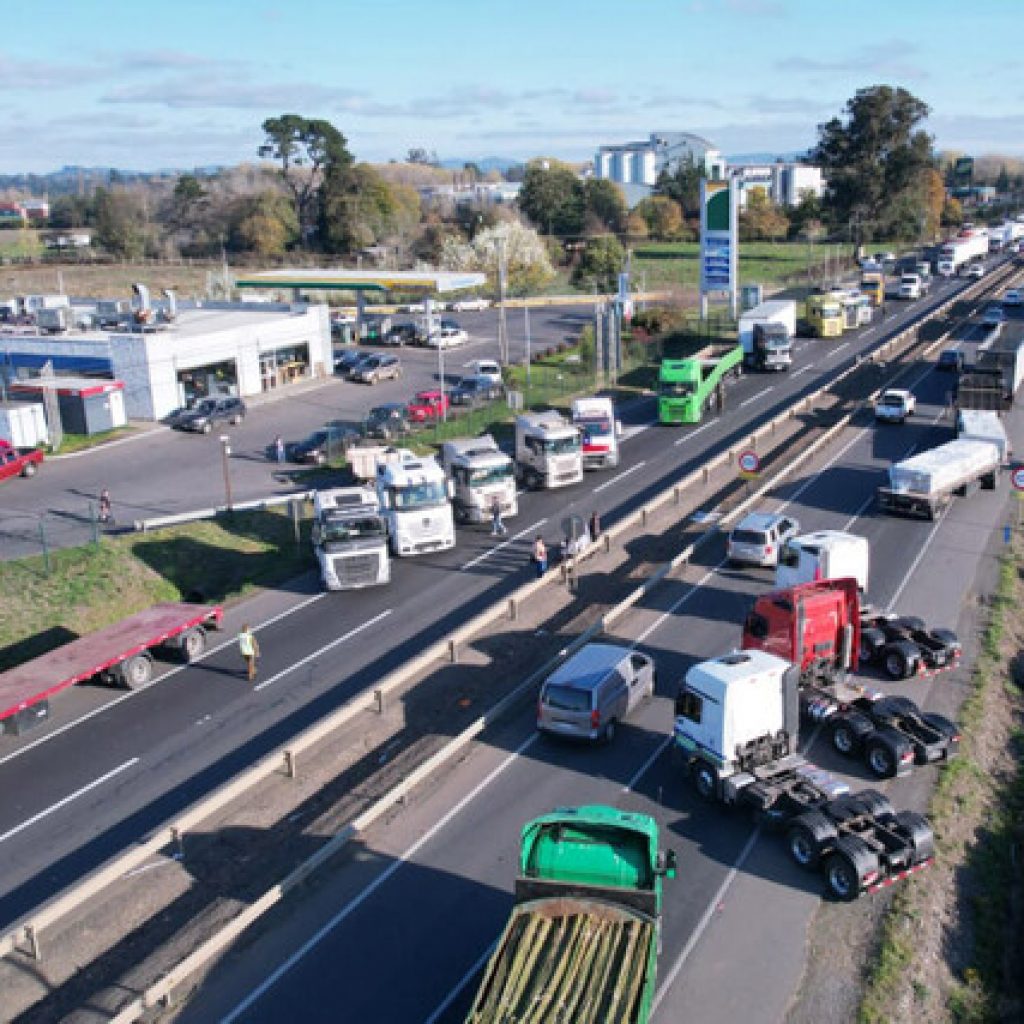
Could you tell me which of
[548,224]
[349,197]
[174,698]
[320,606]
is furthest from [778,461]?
[548,224]

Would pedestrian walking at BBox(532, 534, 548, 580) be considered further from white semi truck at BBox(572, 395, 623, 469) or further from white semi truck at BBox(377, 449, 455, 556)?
white semi truck at BBox(572, 395, 623, 469)

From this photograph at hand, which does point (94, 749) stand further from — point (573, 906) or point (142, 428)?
point (142, 428)

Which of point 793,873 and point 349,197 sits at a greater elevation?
point 349,197

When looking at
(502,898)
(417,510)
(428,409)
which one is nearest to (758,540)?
(417,510)

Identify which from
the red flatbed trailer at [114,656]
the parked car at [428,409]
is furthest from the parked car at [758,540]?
the parked car at [428,409]

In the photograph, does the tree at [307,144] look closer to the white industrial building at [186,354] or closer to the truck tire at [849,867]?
the white industrial building at [186,354]

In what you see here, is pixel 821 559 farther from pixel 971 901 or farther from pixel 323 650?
pixel 323 650
